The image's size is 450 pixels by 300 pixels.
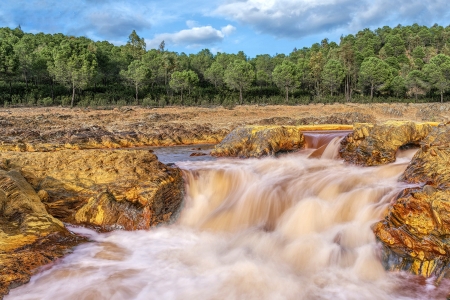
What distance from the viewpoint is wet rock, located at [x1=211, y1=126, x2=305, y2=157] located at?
40.0ft

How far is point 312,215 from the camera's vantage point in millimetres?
6578

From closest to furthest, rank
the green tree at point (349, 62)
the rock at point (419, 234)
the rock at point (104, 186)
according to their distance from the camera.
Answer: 1. the rock at point (419, 234)
2. the rock at point (104, 186)
3. the green tree at point (349, 62)

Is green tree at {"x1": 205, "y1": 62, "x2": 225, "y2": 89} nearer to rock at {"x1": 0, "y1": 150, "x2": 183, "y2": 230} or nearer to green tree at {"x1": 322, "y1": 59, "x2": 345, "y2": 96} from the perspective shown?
green tree at {"x1": 322, "y1": 59, "x2": 345, "y2": 96}

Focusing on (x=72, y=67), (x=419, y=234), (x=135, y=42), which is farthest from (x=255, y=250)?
(x=135, y=42)

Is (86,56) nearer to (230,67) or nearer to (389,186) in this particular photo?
(230,67)

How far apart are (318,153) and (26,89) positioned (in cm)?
4743

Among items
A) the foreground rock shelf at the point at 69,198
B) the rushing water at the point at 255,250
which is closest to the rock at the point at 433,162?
the rushing water at the point at 255,250

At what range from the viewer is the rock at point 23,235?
15.1 ft

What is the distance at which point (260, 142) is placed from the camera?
40.6ft

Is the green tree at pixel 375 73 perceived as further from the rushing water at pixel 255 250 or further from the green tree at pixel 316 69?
the rushing water at pixel 255 250

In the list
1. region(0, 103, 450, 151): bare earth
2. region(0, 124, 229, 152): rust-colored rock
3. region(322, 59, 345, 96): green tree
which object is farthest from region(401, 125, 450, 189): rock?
Answer: region(322, 59, 345, 96): green tree

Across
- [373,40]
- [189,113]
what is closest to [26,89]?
[189,113]

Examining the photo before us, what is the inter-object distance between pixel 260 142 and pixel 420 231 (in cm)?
794

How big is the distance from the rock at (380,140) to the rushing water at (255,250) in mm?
894
